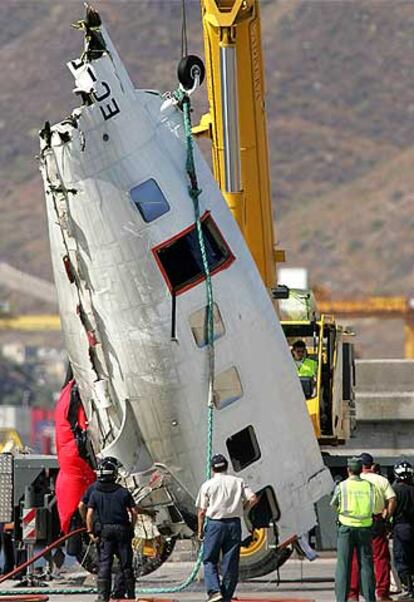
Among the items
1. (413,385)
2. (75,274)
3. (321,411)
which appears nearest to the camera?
(75,274)

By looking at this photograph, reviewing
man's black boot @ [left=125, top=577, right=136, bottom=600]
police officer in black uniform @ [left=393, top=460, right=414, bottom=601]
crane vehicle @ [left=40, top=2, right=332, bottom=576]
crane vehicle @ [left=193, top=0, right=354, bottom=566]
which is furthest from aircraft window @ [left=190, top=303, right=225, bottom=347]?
crane vehicle @ [left=193, top=0, right=354, bottom=566]

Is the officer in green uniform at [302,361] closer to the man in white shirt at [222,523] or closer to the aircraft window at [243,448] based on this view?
the aircraft window at [243,448]

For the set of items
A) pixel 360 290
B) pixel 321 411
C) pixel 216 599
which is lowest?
pixel 216 599

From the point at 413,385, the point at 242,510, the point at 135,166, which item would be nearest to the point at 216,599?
the point at 242,510

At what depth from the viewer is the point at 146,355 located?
21.9 m

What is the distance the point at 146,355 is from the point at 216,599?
105 inches

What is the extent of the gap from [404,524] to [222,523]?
9.60 ft

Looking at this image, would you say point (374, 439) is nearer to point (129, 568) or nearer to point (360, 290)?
point (129, 568)

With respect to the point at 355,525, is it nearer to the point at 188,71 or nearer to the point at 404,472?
the point at 404,472

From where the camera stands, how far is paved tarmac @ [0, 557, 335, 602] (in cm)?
2312

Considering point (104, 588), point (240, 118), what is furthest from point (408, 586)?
point (240, 118)

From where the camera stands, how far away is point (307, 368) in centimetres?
2569

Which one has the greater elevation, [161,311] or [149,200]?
[149,200]

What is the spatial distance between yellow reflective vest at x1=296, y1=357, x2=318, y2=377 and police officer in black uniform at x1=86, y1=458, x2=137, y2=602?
485 cm
